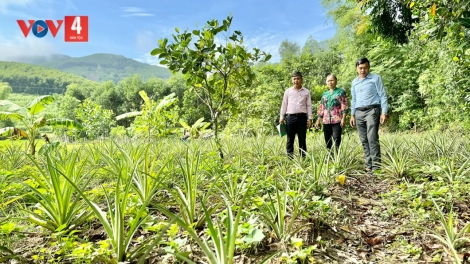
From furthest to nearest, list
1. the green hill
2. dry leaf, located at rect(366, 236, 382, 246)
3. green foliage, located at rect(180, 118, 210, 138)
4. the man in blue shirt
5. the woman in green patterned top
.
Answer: the green hill < green foliage, located at rect(180, 118, 210, 138) < the woman in green patterned top < the man in blue shirt < dry leaf, located at rect(366, 236, 382, 246)

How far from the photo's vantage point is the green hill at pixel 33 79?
3433 inches

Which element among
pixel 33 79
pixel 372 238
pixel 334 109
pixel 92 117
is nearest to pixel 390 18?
pixel 334 109

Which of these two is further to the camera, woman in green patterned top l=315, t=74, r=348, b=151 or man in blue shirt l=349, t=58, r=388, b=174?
woman in green patterned top l=315, t=74, r=348, b=151

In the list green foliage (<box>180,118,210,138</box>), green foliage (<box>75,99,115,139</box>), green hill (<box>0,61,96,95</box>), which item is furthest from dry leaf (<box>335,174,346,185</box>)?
green hill (<box>0,61,96,95</box>)

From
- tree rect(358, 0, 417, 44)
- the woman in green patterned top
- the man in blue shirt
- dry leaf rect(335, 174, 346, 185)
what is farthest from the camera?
tree rect(358, 0, 417, 44)

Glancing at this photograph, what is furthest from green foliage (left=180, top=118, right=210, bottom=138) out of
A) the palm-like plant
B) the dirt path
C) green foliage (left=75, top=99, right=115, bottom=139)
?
green foliage (left=75, top=99, right=115, bottom=139)

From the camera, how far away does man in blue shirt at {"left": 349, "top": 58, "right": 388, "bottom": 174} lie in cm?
365

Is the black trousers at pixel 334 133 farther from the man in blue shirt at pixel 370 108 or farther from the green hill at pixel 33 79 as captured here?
the green hill at pixel 33 79

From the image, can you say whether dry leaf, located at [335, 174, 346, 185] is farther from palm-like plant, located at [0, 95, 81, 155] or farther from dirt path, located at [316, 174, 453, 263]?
palm-like plant, located at [0, 95, 81, 155]

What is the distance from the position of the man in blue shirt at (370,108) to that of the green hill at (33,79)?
9607cm

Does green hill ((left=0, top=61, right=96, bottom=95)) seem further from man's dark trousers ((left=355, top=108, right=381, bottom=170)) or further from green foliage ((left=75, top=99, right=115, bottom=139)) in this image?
man's dark trousers ((left=355, top=108, right=381, bottom=170))

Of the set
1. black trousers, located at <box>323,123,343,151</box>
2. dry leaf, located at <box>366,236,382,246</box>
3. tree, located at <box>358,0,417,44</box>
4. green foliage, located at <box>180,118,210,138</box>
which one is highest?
tree, located at <box>358,0,417,44</box>

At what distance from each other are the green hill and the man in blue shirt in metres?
96.1

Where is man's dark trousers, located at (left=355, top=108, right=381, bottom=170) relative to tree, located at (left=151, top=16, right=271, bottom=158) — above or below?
below
